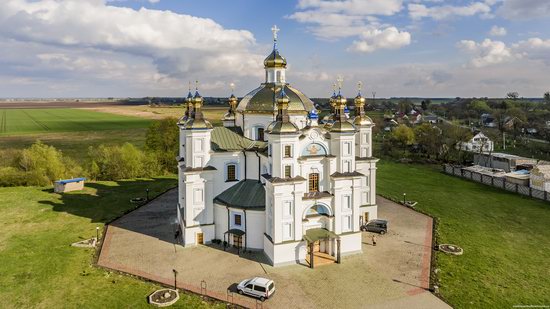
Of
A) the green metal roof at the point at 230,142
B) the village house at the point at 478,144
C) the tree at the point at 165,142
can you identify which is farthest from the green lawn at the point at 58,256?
the village house at the point at 478,144

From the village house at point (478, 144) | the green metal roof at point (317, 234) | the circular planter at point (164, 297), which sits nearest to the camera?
the circular planter at point (164, 297)

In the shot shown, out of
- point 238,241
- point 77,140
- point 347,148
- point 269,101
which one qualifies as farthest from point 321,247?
point 77,140

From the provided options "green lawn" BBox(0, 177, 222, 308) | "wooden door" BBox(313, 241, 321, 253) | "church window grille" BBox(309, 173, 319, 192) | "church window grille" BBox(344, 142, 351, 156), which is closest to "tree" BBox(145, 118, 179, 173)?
"green lawn" BBox(0, 177, 222, 308)

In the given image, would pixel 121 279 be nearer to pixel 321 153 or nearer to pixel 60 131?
pixel 321 153

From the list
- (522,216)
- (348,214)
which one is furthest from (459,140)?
(348,214)

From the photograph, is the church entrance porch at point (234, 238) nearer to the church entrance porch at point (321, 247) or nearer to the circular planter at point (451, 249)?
the church entrance porch at point (321, 247)
